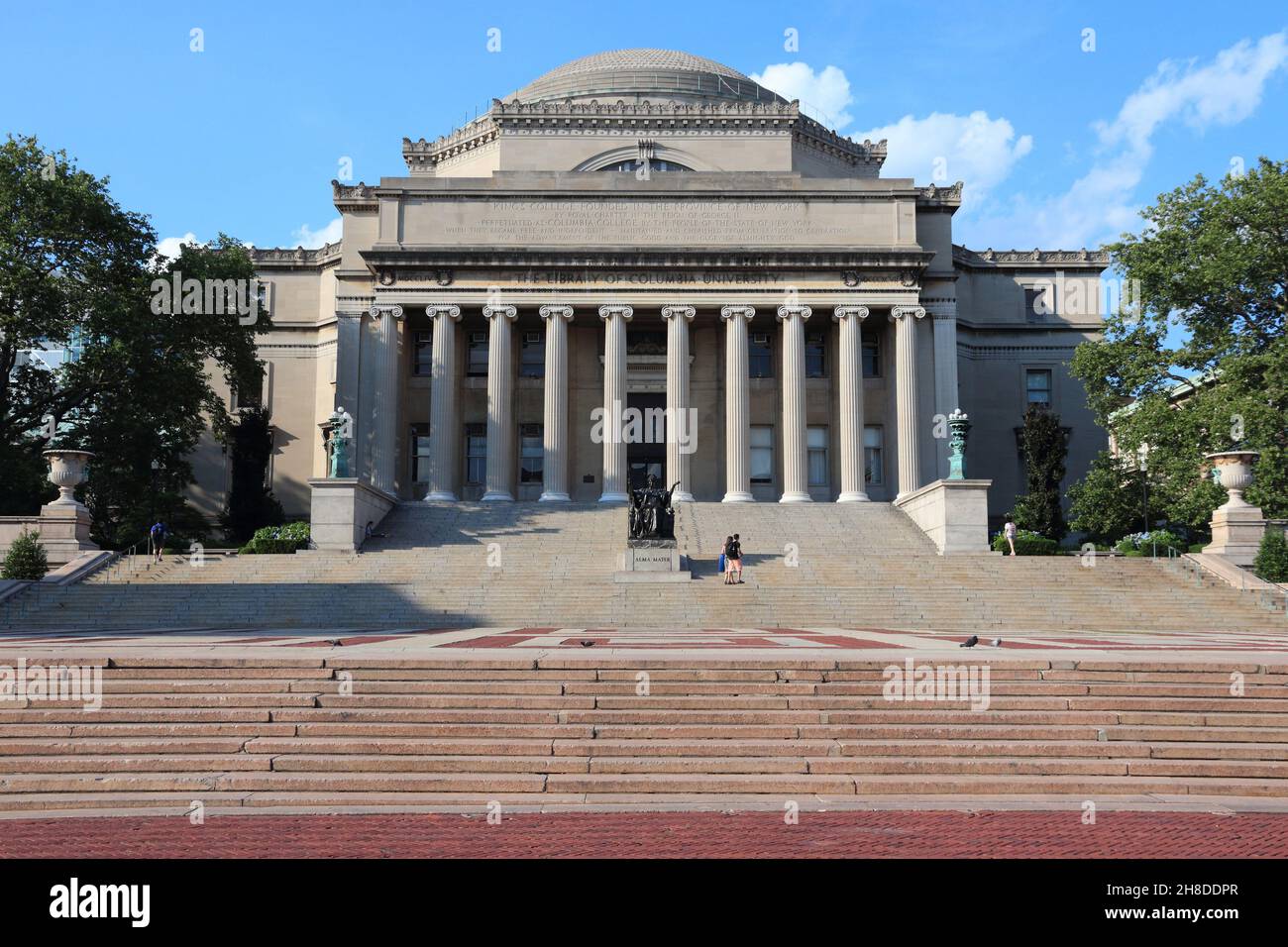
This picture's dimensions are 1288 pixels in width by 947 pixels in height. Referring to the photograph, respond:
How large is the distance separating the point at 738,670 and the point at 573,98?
48.0 m

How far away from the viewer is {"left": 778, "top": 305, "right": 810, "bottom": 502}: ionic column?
43.9 metres

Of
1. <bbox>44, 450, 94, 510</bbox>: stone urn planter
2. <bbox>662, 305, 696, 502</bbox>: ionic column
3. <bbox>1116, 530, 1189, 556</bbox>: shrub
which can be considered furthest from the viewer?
<bbox>662, 305, 696, 502</bbox>: ionic column

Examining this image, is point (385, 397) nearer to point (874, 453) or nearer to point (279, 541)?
point (279, 541)

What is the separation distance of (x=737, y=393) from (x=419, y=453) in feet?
48.0

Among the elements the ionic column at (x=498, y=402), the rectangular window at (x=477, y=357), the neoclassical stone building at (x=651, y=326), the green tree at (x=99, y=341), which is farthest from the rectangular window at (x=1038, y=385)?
the green tree at (x=99, y=341)

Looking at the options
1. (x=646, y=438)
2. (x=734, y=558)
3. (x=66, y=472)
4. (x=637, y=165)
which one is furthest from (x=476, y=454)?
(x=734, y=558)

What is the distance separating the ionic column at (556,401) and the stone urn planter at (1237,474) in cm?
2413

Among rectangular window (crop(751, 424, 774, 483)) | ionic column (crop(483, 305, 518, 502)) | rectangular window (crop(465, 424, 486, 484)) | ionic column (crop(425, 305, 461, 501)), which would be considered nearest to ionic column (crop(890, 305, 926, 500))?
rectangular window (crop(751, 424, 774, 483))

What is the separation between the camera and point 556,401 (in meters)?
44.1

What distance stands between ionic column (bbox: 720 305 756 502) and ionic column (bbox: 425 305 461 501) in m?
11.6

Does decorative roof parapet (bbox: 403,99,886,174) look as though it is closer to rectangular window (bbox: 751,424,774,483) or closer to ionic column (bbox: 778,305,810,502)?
ionic column (bbox: 778,305,810,502)

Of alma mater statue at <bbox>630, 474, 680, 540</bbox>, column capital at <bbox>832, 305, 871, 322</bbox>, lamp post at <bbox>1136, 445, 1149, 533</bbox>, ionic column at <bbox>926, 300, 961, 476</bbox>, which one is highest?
column capital at <bbox>832, 305, 871, 322</bbox>

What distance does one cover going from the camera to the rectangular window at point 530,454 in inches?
1852
